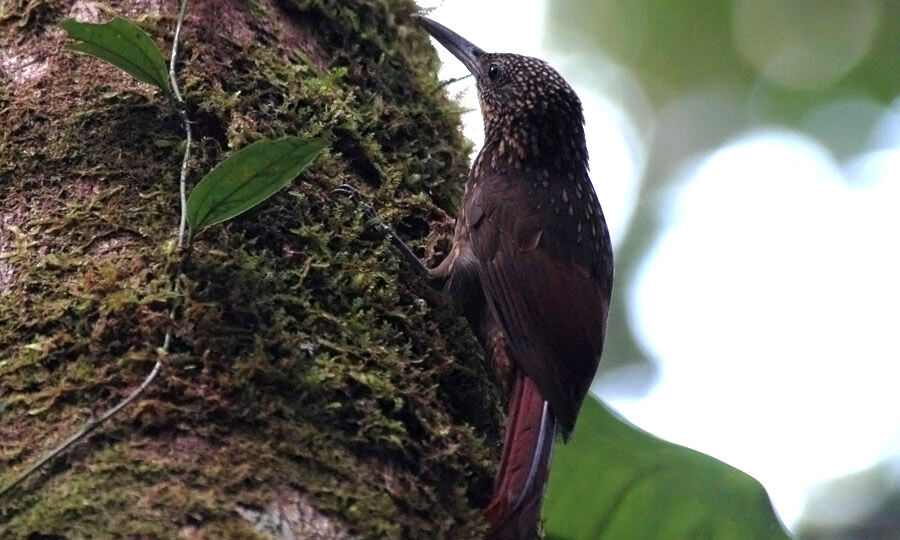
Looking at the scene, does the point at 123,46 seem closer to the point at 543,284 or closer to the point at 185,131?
the point at 185,131

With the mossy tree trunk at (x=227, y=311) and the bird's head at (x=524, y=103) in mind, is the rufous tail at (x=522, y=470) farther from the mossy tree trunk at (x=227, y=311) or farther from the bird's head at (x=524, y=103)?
the bird's head at (x=524, y=103)

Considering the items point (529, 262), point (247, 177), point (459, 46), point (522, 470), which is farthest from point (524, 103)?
point (247, 177)

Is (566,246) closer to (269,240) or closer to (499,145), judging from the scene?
(499,145)

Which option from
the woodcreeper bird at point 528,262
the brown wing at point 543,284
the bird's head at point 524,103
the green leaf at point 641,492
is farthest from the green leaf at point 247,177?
the bird's head at point 524,103

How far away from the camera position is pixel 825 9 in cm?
765

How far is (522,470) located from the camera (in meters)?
2.08

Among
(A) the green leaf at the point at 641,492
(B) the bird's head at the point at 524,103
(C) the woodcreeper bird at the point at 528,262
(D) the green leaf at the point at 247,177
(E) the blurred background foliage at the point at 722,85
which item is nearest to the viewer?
(D) the green leaf at the point at 247,177

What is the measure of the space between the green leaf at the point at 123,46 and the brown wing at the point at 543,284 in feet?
3.45

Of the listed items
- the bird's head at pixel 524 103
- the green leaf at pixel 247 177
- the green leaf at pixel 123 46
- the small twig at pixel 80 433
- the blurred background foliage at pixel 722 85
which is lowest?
the small twig at pixel 80 433

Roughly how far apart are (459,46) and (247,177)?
191 cm

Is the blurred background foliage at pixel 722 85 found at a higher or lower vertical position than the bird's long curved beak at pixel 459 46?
higher

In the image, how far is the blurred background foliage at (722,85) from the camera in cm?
693

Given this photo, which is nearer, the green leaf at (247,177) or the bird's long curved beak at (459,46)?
the green leaf at (247,177)

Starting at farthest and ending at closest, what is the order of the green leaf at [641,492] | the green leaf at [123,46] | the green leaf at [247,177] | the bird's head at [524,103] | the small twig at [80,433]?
the bird's head at [524,103], the green leaf at [641,492], the green leaf at [123,46], the green leaf at [247,177], the small twig at [80,433]
